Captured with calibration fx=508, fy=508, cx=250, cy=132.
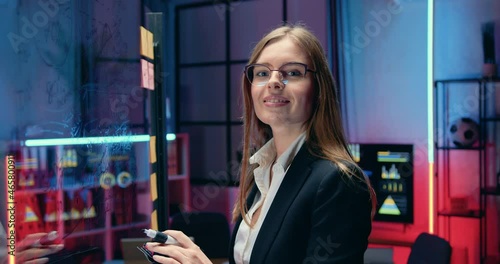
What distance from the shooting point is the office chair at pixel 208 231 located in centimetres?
369

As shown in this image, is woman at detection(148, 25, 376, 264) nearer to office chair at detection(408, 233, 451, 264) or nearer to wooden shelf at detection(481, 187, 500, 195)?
office chair at detection(408, 233, 451, 264)

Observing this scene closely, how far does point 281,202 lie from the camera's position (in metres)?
1.25

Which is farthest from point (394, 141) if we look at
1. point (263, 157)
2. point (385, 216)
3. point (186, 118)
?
point (263, 157)

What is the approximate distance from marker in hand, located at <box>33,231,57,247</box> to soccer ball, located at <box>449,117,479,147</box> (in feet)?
11.2

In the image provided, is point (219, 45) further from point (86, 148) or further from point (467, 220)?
point (86, 148)

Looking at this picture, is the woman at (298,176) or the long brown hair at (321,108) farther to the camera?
the long brown hair at (321,108)

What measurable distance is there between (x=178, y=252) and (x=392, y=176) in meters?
3.21

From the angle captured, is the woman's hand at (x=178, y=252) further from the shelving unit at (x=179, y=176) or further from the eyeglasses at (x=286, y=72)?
the shelving unit at (x=179, y=176)

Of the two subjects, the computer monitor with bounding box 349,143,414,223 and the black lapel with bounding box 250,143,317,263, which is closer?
the black lapel with bounding box 250,143,317,263

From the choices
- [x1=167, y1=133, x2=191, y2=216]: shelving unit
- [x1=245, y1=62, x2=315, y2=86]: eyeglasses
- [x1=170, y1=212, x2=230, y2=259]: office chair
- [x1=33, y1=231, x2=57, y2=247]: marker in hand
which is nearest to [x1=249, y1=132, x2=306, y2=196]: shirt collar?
[x1=245, y1=62, x2=315, y2=86]: eyeglasses

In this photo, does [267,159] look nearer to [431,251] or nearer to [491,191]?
[431,251]

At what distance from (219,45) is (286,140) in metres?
3.99

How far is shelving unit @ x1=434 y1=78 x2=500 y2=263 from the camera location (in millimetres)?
3807

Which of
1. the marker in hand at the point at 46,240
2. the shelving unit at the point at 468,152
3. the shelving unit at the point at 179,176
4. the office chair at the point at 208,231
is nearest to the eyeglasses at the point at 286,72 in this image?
the marker in hand at the point at 46,240
